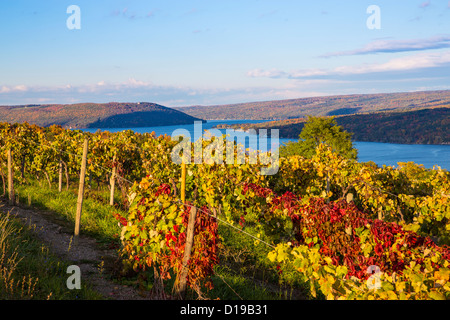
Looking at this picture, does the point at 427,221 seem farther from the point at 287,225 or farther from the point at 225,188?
the point at 225,188

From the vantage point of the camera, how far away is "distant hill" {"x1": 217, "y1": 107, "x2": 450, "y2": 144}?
140 metres

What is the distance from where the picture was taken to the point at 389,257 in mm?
4617

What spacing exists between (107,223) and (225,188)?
3569 millimetres

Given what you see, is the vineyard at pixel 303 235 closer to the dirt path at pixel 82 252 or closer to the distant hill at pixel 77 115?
the dirt path at pixel 82 252

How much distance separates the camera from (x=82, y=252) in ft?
25.0

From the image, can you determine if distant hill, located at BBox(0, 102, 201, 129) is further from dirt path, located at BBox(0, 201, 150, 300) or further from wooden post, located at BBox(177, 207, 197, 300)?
wooden post, located at BBox(177, 207, 197, 300)

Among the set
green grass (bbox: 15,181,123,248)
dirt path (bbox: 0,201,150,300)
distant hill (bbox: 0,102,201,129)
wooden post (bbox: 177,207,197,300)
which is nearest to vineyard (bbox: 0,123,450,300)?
wooden post (bbox: 177,207,197,300)

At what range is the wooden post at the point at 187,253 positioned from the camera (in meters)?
4.69

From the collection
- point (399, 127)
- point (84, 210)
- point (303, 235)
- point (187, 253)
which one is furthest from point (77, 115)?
point (187, 253)

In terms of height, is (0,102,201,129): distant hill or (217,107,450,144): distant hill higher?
(0,102,201,129): distant hill

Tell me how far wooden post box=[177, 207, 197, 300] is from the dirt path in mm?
888

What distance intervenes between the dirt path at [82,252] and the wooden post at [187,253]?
0.89 metres

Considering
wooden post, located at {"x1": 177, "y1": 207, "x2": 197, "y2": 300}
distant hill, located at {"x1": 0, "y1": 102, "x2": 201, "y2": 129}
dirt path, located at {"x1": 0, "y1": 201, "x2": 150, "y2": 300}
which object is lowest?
dirt path, located at {"x1": 0, "y1": 201, "x2": 150, "y2": 300}

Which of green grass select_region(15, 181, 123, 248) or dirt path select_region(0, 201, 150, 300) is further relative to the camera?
green grass select_region(15, 181, 123, 248)
